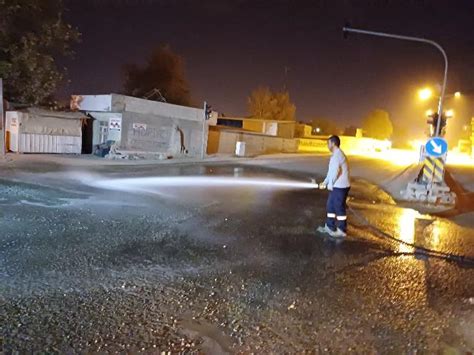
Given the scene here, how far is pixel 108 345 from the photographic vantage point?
3.34 meters

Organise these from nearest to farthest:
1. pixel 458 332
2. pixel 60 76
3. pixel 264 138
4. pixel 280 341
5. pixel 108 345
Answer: pixel 108 345
pixel 280 341
pixel 458 332
pixel 60 76
pixel 264 138

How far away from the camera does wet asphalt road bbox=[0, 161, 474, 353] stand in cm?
360

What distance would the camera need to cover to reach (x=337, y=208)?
7570 mm

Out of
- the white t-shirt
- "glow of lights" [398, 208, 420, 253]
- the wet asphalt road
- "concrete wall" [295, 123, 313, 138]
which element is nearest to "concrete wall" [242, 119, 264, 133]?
"concrete wall" [295, 123, 313, 138]

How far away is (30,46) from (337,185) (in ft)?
78.8

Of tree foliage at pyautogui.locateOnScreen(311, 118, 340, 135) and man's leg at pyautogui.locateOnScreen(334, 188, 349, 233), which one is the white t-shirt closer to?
man's leg at pyautogui.locateOnScreen(334, 188, 349, 233)

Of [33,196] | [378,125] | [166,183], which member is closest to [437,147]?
[166,183]

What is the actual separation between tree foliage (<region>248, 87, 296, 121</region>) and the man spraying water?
192 ft

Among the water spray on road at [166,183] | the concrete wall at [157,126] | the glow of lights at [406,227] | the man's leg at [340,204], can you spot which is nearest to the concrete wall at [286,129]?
the concrete wall at [157,126]

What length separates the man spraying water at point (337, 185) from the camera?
748 centimetres

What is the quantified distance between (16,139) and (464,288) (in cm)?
2354

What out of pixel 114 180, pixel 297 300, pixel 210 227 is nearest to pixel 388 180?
pixel 114 180

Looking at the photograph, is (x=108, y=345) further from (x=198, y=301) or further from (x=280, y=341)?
(x=280, y=341)

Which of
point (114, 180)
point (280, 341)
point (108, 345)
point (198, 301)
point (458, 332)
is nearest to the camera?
point (108, 345)
